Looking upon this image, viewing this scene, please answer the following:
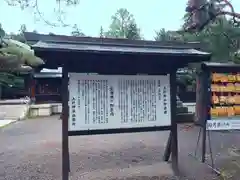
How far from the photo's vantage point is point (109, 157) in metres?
6.96

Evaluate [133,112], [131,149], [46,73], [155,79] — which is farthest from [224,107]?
[46,73]

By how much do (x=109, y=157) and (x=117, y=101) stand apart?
8.06 feet

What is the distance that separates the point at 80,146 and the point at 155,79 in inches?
162

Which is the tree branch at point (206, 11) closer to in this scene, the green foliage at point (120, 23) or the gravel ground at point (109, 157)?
the gravel ground at point (109, 157)

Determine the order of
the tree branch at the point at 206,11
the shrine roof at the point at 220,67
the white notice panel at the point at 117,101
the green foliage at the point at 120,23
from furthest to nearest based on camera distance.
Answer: the green foliage at the point at 120,23
the tree branch at the point at 206,11
the shrine roof at the point at 220,67
the white notice panel at the point at 117,101

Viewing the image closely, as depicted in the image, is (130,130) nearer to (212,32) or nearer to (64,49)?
(64,49)

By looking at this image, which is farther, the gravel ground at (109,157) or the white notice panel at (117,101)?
the gravel ground at (109,157)

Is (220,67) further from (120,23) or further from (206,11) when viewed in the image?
(120,23)

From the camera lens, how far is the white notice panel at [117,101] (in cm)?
478

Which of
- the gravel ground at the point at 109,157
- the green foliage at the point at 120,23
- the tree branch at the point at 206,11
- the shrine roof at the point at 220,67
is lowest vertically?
the gravel ground at the point at 109,157

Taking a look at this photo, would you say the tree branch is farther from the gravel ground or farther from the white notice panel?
the gravel ground

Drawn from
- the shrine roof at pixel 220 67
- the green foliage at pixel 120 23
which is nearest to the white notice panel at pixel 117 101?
the shrine roof at pixel 220 67

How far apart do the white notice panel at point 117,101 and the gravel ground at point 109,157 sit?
42.3 inches

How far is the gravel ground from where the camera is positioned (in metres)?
5.48
